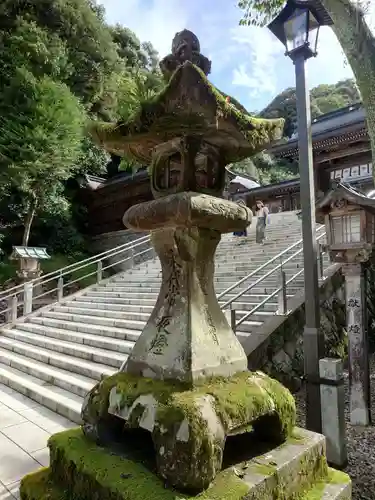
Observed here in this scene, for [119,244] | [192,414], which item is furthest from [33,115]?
[192,414]

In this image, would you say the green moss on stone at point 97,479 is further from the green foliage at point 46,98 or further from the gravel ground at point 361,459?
the green foliage at point 46,98

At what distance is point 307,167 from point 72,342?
5.61 metres

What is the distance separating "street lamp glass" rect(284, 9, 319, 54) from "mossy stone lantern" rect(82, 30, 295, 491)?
2.64 metres

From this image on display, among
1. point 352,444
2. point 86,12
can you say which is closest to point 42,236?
point 86,12

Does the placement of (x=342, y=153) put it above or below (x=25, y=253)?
above

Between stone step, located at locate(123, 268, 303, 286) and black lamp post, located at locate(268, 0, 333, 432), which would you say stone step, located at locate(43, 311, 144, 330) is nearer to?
stone step, located at locate(123, 268, 303, 286)

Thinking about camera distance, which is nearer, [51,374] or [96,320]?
[51,374]

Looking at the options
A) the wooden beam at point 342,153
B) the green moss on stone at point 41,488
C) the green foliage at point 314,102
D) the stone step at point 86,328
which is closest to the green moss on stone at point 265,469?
the green moss on stone at point 41,488

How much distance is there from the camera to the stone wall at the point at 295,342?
16.8 ft

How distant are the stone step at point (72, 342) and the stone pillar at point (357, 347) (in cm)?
343

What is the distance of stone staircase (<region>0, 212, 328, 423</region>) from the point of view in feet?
17.6

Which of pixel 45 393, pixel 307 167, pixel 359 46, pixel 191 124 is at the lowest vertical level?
pixel 45 393

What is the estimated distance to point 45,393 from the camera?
4.97 metres

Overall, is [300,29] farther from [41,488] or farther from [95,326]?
[95,326]
